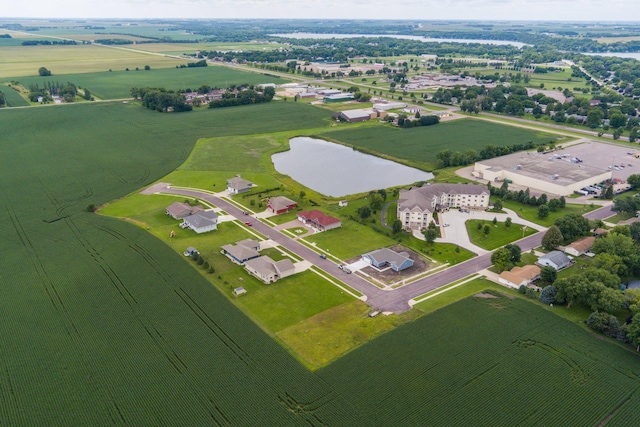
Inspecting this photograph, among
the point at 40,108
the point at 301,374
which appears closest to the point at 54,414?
the point at 301,374

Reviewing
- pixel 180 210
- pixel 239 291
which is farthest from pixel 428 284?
pixel 180 210

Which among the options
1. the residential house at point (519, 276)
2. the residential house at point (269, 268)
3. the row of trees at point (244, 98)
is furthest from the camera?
the row of trees at point (244, 98)

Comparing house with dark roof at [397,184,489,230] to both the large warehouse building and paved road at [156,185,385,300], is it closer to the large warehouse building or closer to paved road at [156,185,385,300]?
the large warehouse building

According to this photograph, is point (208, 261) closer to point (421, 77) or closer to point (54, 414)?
point (54, 414)

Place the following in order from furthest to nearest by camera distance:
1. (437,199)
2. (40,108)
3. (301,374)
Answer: (40,108) < (437,199) < (301,374)

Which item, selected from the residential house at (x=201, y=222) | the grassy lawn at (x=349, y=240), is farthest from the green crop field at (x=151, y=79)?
the grassy lawn at (x=349, y=240)

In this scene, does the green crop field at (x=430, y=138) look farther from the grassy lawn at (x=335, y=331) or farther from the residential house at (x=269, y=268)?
the grassy lawn at (x=335, y=331)
